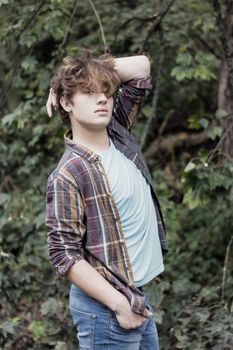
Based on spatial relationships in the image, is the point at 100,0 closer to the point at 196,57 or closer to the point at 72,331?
the point at 196,57

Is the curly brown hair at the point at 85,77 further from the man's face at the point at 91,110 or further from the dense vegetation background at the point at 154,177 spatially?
the dense vegetation background at the point at 154,177

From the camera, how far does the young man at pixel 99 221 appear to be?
7.35 feet

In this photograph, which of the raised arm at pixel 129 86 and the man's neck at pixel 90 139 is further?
the raised arm at pixel 129 86

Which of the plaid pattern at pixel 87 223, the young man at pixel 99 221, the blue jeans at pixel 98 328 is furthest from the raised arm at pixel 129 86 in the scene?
the blue jeans at pixel 98 328

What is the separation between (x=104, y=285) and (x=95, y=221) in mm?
210

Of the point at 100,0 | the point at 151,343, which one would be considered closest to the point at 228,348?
the point at 151,343

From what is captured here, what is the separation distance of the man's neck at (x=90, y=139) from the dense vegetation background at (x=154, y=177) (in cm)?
113

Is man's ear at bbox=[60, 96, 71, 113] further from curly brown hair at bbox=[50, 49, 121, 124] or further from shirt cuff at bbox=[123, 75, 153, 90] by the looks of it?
shirt cuff at bbox=[123, 75, 153, 90]

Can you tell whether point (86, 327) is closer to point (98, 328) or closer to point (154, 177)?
point (98, 328)

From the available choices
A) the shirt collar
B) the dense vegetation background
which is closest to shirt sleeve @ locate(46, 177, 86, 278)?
the shirt collar

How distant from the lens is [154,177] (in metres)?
4.60

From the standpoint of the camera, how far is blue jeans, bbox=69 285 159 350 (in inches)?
90.1

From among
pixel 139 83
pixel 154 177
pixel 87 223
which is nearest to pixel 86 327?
pixel 87 223

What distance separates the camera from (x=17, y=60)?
4.46m
